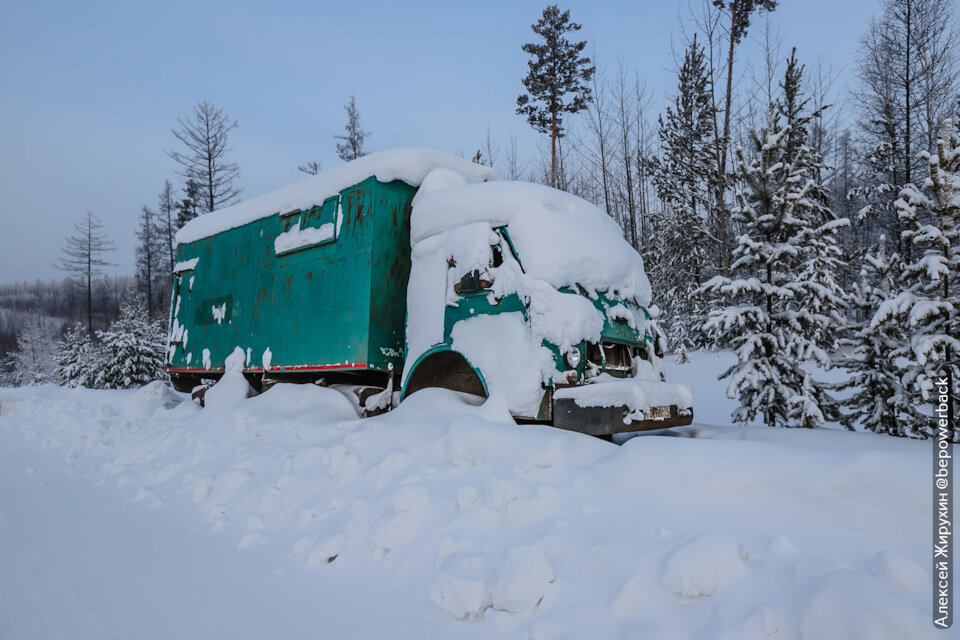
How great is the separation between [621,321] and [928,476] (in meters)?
2.71

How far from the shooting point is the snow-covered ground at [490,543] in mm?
2342

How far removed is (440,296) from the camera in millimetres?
5227

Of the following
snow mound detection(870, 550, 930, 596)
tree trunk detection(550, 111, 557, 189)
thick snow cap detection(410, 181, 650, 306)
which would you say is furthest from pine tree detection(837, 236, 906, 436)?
tree trunk detection(550, 111, 557, 189)

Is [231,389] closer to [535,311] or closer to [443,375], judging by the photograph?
[443,375]

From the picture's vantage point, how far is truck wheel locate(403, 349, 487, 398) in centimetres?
549

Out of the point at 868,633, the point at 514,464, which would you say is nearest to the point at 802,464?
the point at 868,633

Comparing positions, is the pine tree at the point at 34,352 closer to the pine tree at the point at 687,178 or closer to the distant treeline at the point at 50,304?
the distant treeline at the point at 50,304

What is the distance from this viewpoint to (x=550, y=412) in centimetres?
427

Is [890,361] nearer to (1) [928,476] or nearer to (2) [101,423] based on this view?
(1) [928,476]

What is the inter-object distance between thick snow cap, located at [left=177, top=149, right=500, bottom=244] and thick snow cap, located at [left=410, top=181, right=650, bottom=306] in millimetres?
611

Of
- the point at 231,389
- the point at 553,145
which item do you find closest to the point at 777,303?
the point at 231,389

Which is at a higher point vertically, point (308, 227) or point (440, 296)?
point (308, 227)

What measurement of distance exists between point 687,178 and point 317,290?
54.0ft

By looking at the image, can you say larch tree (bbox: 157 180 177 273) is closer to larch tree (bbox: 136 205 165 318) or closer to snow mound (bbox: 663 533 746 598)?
larch tree (bbox: 136 205 165 318)
